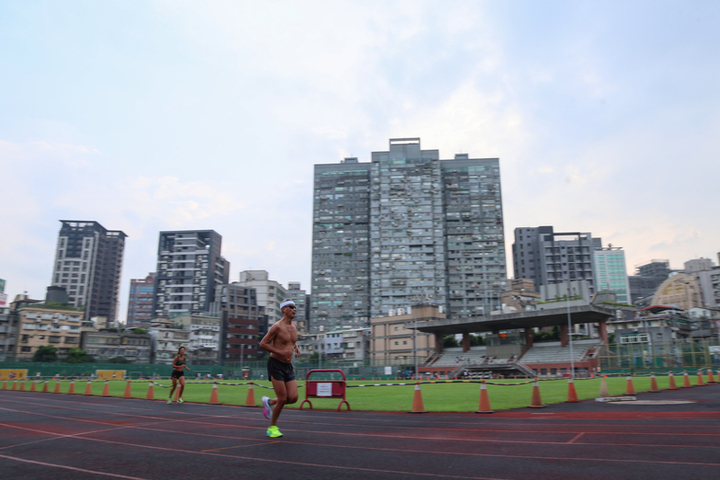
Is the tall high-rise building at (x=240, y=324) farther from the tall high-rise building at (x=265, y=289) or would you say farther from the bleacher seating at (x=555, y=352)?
the bleacher seating at (x=555, y=352)

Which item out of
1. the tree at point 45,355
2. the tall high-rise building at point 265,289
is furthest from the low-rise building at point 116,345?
the tall high-rise building at point 265,289

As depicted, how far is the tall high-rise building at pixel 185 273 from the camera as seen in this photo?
138250 millimetres

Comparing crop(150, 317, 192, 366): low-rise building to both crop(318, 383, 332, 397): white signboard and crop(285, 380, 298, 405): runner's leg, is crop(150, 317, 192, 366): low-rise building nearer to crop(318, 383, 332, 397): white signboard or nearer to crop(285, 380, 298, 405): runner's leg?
crop(318, 383, 332, 397): white signboard

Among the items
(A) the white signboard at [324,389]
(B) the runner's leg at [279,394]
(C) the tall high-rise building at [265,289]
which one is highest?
(C) the tall high-rise building at [265,289]

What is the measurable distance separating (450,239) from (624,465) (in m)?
132

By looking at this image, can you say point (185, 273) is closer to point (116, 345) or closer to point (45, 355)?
point (116, 345)

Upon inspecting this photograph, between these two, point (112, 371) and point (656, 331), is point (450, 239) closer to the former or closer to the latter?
point (656, 331)

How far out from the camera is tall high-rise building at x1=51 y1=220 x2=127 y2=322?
169250 millimetres

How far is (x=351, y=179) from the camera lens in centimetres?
14425

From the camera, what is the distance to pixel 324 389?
15773 millimetres

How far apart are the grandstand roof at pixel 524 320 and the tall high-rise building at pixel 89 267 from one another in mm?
140328

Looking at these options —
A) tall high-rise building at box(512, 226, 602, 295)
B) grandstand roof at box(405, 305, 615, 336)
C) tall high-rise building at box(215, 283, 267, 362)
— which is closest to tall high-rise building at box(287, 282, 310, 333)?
tall high-rise building at box(215, 283, 267, 362)

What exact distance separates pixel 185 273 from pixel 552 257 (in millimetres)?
106100

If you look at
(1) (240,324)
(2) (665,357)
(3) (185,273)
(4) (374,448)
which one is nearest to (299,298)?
(3) (185,273)
